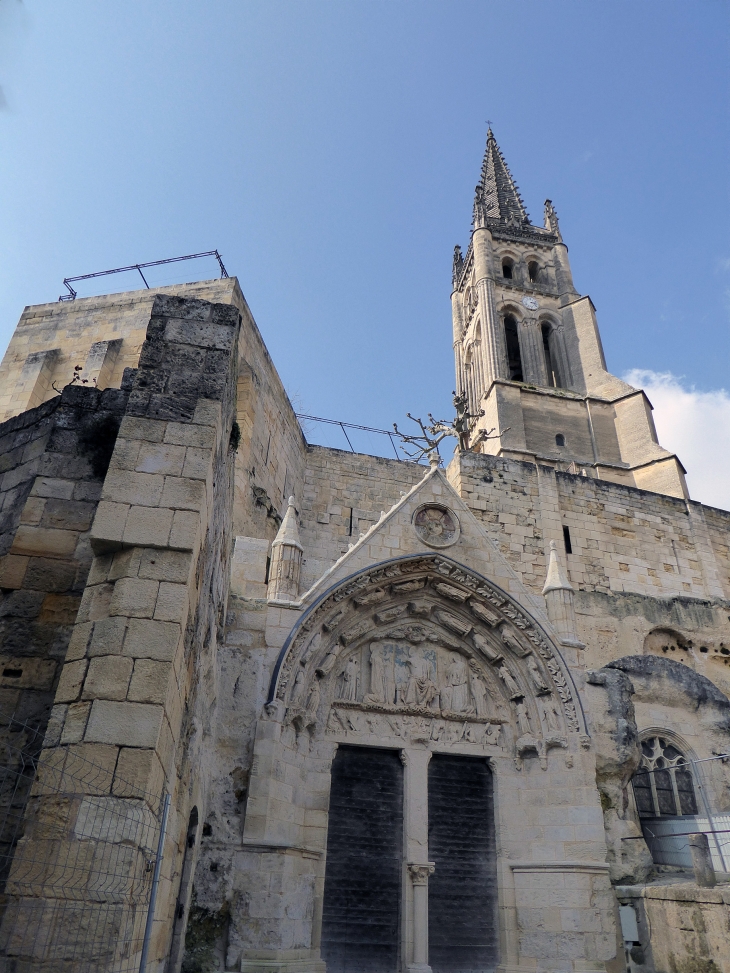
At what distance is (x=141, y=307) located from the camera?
45.0ft

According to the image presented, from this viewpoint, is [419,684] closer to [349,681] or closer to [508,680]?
[349,681]

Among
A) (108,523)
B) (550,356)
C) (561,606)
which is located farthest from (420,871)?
(550,356)

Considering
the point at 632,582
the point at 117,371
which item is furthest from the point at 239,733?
the point at 632,582

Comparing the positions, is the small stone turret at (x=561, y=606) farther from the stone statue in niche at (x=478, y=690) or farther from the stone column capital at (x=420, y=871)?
the stone column capital at (x=420, y=871)

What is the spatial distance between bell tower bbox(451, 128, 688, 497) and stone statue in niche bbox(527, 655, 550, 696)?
564 inches

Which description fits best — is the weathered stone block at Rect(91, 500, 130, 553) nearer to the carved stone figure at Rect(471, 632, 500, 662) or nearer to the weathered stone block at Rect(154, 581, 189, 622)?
the weathered stone block at Rect(154, 581, 189, 622)

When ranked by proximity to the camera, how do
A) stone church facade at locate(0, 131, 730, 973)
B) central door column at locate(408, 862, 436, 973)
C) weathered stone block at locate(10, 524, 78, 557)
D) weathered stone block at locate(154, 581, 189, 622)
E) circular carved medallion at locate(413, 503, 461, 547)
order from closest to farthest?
weathered stone block at locate(154, 581, 189, 622) → stone church facade at locate(0, 131, 730, 973) → weathered stone block at locate(10, 524, 78, 557) → central door column at locate(408, 862, 436, 973) → circular carved medallion at locate(413, 503, 461, 547)

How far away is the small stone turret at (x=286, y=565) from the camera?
8625 mm

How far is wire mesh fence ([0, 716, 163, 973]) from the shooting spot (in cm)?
319

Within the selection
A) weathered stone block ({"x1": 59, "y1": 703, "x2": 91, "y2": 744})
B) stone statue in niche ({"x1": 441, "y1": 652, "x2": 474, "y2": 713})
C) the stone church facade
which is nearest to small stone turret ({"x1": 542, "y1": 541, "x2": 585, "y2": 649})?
the stone church facade

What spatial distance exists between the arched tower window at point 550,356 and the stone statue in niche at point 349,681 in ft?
71.9

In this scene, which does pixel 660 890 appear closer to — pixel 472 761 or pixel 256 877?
pixel 472 761

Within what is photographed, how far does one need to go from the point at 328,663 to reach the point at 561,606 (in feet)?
11.2

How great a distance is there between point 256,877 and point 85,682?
418 centimetres
